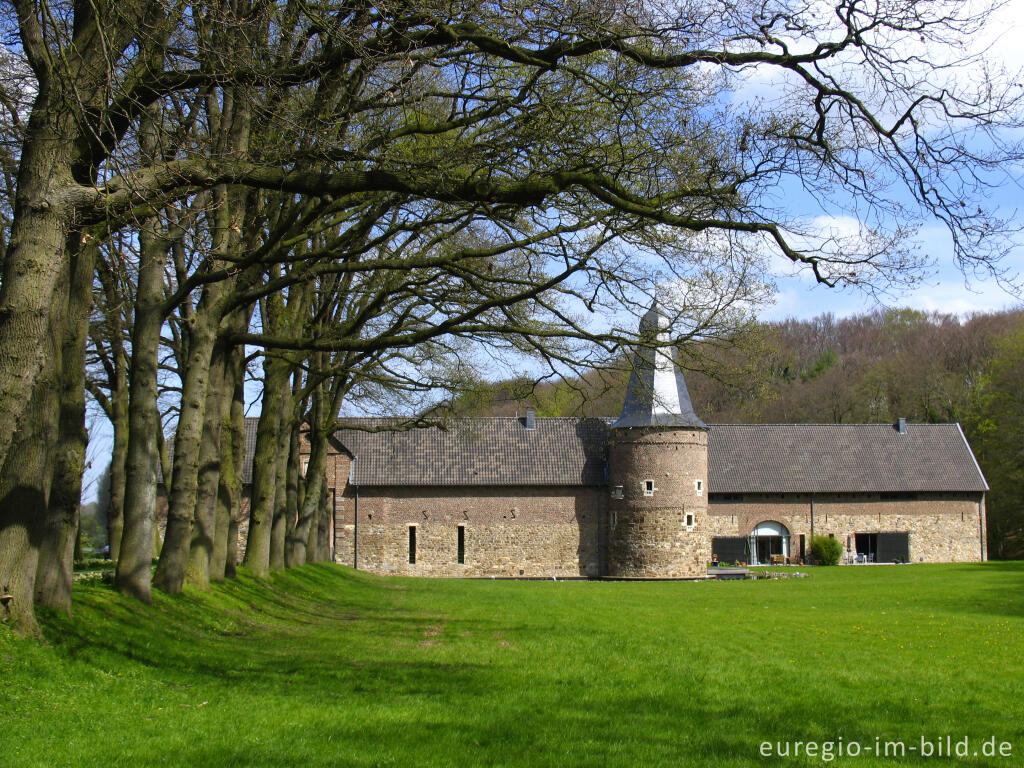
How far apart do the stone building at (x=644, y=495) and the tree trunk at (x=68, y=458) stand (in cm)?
2469

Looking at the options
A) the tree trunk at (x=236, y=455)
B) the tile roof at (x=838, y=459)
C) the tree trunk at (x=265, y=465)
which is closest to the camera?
the tree trunk at (x=236, y=455)

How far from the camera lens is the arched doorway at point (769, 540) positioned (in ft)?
142

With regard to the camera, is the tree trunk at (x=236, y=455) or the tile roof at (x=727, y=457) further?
the tile roof at (x=727, y=457)

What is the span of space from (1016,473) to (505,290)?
40.6 m

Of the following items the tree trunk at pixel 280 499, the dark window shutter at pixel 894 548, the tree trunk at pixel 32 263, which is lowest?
the dark window shutter at pixel 894 548

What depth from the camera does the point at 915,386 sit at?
58375mm

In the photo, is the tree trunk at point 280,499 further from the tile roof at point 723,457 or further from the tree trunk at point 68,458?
the tile roof at point 723,457

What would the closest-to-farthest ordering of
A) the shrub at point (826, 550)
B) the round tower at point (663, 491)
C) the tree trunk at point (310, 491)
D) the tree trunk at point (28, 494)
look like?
the tree trunk at point (28, 494)
the tree trunk at point (310, 491)
the round tower at point (663, 491)
the shrub at point (826, 550)

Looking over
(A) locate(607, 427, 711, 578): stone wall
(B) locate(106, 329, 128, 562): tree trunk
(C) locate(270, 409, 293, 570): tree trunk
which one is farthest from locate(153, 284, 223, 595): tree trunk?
(A) locate(607, 427, 711, 578): stone wall

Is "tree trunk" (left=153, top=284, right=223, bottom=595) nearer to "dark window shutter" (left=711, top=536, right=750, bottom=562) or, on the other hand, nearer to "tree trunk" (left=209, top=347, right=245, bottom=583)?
"tree trunk" (left=209, top=347, right=245, bottom=583)

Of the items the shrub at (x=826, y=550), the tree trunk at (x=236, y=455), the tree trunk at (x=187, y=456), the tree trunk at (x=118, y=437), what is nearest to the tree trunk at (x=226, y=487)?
the tree trunk at (x=236, y=455)

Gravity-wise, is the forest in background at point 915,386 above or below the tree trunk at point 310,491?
above

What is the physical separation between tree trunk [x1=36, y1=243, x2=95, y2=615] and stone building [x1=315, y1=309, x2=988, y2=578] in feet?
81.0

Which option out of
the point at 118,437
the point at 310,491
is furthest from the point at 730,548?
the point at 118,437
